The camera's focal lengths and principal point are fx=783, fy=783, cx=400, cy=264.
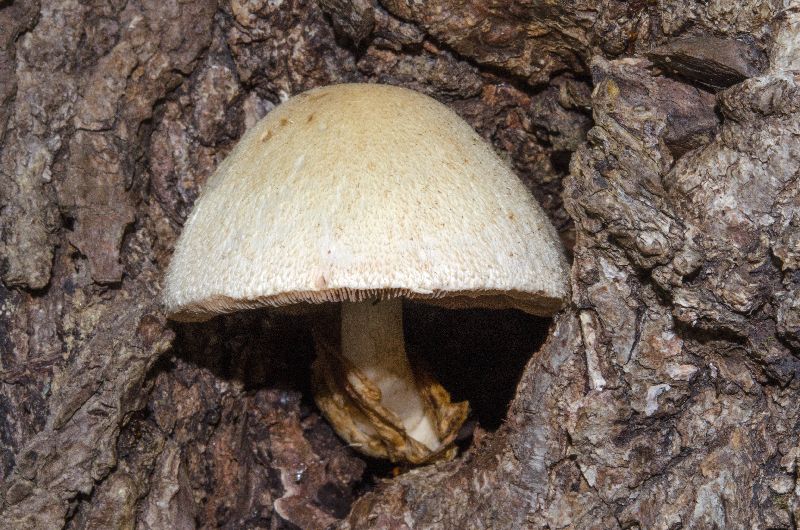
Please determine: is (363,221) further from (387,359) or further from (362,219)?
(387,359)

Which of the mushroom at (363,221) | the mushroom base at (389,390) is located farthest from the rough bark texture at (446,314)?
the mushroom at (363,221)

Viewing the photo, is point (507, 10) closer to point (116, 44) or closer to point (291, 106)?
point (291, 106)

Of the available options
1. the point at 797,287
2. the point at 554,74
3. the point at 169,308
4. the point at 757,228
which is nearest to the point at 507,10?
the point at 554,74

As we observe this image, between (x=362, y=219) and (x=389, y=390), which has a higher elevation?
(x=362, y=219)

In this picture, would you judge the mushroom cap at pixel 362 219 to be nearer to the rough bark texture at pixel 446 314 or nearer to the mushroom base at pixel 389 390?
the rough bark texture at pixel 446 314

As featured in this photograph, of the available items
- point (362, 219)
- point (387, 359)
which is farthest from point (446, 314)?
point (362, 219)

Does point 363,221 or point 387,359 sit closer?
point 363,221

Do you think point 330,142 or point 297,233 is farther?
point 330,142

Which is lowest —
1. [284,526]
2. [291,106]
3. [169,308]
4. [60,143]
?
[284,526]
